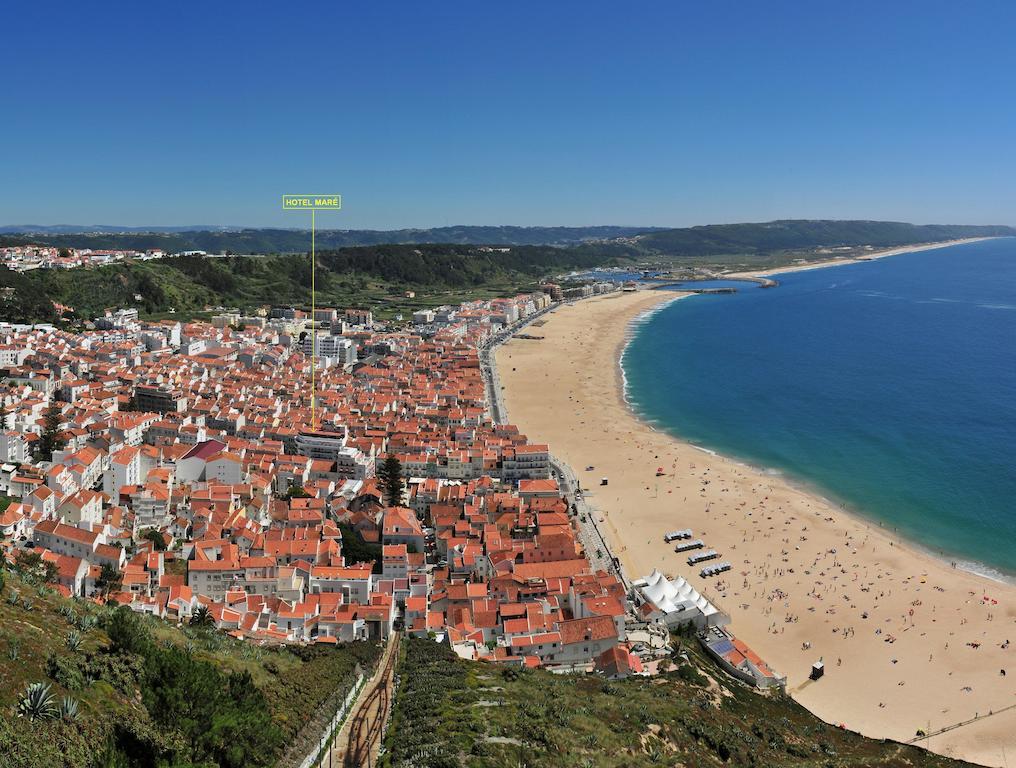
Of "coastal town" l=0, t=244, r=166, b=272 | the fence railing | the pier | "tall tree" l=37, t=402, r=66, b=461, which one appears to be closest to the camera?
the fence railing

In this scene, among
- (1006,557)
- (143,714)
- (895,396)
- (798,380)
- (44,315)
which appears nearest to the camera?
(143,714)

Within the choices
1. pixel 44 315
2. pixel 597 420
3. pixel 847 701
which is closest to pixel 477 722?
pixel 847 701

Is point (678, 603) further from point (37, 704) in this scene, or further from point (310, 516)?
point (37, 704)

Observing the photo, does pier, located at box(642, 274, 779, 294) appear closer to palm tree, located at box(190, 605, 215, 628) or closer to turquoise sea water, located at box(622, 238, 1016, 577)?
turquoise sea water, located at box(622, 238, 1016, 577)

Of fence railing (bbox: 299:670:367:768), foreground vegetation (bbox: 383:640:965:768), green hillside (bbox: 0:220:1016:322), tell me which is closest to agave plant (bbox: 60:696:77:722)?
fence railing (bbox: 299:670:367:768)

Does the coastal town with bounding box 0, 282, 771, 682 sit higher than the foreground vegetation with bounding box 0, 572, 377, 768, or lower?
lower

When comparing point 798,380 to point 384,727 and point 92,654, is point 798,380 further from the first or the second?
point 92,654

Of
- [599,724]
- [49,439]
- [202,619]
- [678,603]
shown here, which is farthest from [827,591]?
[49,439]

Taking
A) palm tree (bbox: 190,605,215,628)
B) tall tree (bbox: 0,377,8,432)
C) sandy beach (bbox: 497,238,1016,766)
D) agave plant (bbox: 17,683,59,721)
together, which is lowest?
sandy beach (bbox: 497,238,1016,766)
